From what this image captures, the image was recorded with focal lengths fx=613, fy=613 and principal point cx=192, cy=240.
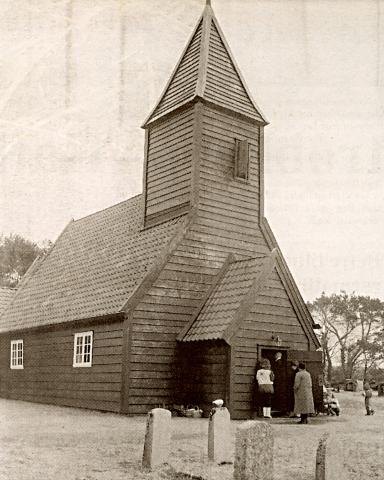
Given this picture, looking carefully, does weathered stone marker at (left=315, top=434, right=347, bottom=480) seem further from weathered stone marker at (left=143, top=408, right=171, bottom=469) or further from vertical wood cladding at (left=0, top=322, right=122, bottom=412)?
vertical wood cladding at (left=0, top=322, right=122, bottom=412)

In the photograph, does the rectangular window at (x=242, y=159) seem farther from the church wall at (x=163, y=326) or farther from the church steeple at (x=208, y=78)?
the church wall at (x=163, y=326)

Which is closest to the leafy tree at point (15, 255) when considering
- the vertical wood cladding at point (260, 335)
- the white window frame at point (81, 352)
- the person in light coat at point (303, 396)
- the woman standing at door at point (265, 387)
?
the white window frame at point (81, 352)

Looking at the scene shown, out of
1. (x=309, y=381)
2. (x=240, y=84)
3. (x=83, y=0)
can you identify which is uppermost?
(x=240, y=84)

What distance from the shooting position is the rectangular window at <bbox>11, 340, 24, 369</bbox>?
23.7m

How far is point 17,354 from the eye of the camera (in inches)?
950

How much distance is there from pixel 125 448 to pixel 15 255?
43361 millimetres

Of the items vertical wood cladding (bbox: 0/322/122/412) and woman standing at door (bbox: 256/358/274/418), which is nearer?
woman standing at door (bbox: 256/358/274/418)

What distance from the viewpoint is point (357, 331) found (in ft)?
191

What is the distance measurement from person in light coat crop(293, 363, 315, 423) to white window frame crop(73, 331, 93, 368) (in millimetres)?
6561

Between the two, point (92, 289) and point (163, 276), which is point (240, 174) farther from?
point (92, 289)

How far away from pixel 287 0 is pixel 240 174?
12.0m

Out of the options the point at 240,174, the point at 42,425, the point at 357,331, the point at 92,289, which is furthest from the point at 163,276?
the point at 357,331

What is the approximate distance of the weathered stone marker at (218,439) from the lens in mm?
9461

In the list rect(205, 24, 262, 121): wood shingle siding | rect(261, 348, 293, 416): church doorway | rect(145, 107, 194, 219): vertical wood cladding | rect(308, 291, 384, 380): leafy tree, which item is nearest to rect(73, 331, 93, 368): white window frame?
rect(145, 107, 194, 219): vertical wood cladding
